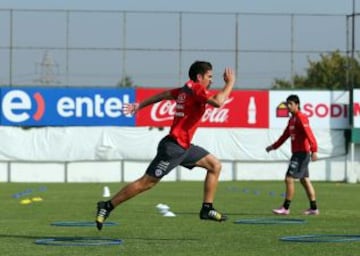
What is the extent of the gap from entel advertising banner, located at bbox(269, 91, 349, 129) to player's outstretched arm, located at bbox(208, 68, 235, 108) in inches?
1154

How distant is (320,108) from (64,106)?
10.7 meters

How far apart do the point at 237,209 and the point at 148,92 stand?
21.9 meters

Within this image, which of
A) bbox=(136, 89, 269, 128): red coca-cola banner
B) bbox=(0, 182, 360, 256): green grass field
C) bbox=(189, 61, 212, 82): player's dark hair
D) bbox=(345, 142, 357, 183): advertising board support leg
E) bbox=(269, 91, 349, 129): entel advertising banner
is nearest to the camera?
bbox=(0, 182, 360, 256): green grass field

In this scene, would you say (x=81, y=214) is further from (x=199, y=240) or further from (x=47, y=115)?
(x=47, y=115)

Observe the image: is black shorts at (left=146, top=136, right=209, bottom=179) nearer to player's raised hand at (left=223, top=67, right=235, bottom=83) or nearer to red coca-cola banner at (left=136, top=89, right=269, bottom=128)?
player's raised hand at (left=223, top=67, right=235, bottom=83)

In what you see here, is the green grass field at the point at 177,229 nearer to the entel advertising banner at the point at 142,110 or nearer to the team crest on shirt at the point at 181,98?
the team crest on shirt at the point at 181,98

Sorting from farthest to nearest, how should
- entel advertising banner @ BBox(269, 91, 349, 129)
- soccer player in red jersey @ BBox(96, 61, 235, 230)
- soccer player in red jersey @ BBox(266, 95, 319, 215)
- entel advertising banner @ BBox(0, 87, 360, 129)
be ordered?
entel advertising banner @ BBox(269, 91, 349, 129) → entel advertising banner @ BBox(0, 87, 360, 129) → soccer player in red jersey @ BBox(266, 95, 319, 215) → soccer player in red jersey @ BBox(96, 61, 235, 230)

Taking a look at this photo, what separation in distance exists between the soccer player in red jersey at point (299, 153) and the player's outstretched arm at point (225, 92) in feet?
19.2

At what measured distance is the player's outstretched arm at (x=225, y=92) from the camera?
12266 mm

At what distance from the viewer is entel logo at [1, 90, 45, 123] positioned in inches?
1594

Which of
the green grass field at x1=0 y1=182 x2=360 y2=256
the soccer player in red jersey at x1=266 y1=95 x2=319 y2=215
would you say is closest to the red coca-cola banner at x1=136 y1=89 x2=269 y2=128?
the green grass field at x1=0 y1=182 x2=360 y2=256

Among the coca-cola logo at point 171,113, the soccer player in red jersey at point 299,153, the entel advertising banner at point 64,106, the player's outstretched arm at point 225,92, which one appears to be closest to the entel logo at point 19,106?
the entel advertising banner at point 64,106

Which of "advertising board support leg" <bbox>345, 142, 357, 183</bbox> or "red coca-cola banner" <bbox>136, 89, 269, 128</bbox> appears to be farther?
"advertising board support leg" <bbox>345, 142, 357, 183</bbox>

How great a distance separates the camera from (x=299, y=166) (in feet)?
60.6
